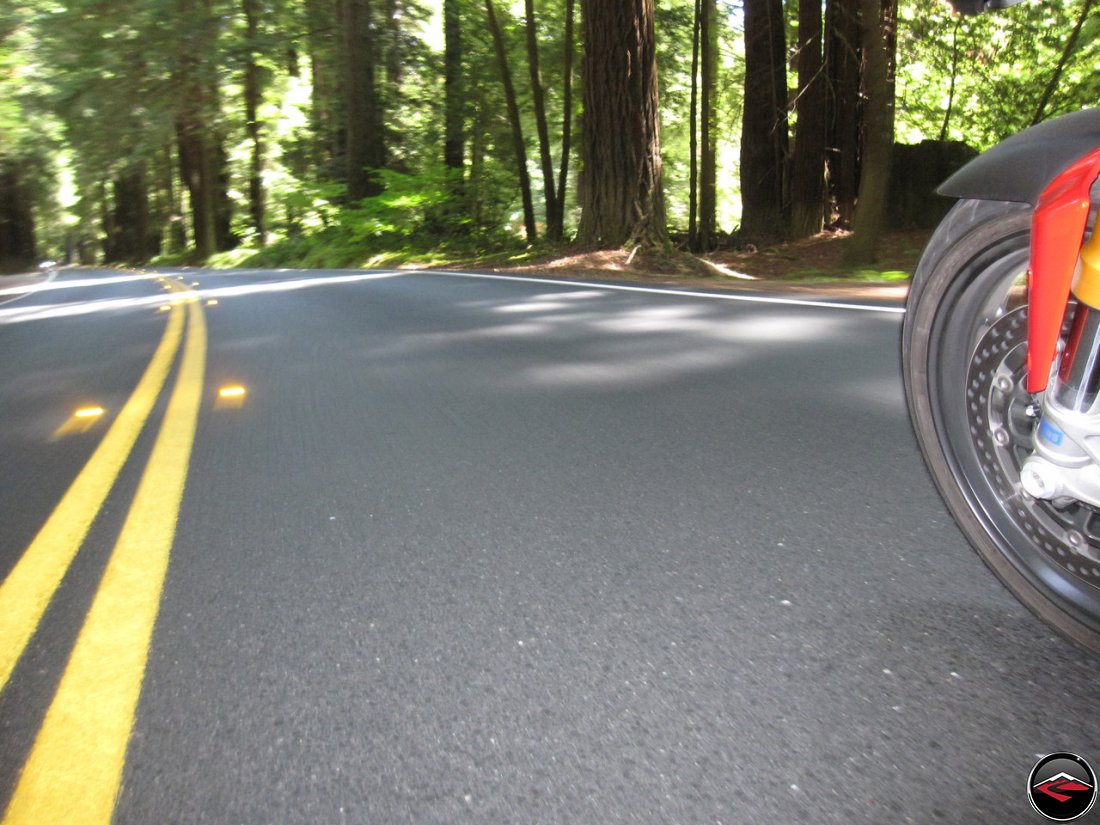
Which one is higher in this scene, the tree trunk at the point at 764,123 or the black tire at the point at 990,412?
the tree trunk at the point at 764,123

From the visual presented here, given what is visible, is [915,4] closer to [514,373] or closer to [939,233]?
[514,373]

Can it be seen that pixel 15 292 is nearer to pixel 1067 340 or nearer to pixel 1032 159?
pixel 1032 159

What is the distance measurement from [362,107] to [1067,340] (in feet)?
93.9

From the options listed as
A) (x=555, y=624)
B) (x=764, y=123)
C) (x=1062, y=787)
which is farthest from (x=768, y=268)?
(x=1062, y=787)

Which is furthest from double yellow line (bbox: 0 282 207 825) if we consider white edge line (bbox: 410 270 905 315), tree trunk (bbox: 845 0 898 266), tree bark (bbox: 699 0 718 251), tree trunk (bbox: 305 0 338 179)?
tree trunk (bbox: 305 0 338 179)

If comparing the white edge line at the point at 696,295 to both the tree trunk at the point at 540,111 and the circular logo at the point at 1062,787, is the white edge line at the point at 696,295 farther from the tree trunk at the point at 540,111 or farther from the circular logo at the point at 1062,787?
the tree trunk at the point at 540,111

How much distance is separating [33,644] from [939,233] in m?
2.77

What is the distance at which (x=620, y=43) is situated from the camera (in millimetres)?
16703

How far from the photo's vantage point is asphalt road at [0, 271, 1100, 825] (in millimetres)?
1851

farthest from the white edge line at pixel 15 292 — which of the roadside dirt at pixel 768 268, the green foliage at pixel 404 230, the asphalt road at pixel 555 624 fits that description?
the asphalt road at pixel 555 624

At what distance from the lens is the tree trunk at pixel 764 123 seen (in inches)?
822

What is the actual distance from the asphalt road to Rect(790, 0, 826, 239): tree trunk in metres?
16.2

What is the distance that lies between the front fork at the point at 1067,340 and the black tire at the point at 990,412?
113mm

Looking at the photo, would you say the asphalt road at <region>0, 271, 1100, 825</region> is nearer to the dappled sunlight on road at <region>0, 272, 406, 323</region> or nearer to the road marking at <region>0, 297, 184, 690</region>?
the road marking at <region>0, 297, 184, 690</region>
